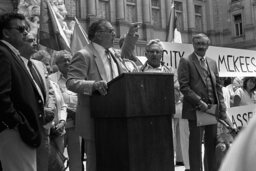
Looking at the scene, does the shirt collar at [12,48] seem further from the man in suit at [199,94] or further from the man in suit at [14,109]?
the man in suit at [199,94]

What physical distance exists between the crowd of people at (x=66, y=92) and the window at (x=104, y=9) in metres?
21.1

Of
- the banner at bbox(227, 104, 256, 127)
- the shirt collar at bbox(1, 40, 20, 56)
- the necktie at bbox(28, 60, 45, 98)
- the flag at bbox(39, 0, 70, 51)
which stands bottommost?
the banner at bbox(227, 104, 256, 127)

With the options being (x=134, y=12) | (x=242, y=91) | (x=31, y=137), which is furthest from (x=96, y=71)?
(x=134, y=12)

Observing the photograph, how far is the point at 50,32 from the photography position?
30.9 feet

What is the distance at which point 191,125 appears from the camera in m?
4.66

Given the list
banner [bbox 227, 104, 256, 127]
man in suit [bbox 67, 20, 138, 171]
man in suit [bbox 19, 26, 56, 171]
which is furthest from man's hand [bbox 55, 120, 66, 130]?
banner [bbox 227, 104, 256, 127]

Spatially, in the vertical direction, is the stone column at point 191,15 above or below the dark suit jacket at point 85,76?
above

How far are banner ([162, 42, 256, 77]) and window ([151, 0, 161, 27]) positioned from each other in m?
23.6

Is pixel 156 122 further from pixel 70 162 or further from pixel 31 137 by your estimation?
pixel 70 162

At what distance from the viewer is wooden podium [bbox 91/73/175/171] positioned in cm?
300

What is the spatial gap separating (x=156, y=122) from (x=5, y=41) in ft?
4.10

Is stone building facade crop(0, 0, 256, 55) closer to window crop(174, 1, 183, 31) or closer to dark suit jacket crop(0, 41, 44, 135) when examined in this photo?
window crop(174, 1, 183, 31)

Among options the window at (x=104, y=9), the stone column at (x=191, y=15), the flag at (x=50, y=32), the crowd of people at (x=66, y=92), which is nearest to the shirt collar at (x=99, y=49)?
the crowd of people at (x=66, y=92)

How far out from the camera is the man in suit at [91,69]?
11.7ft
